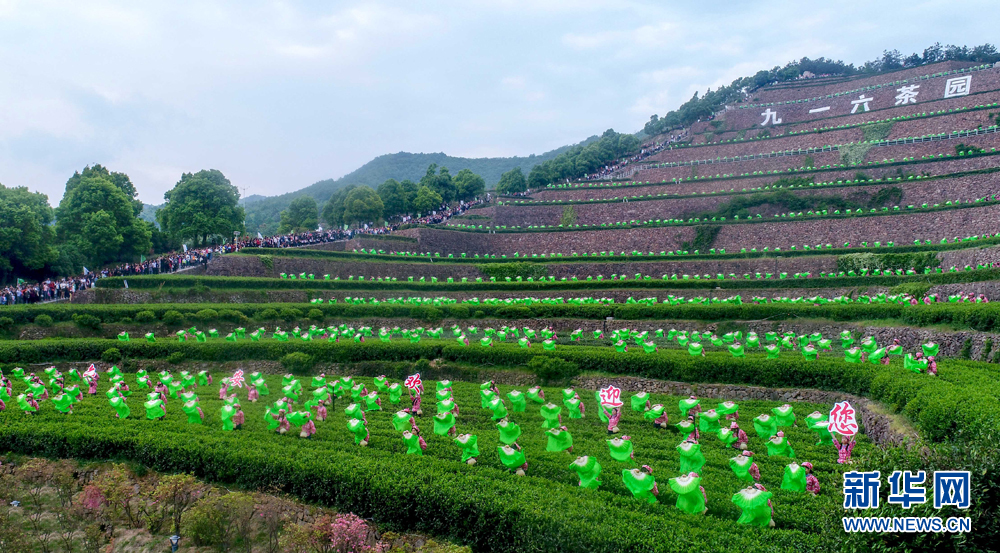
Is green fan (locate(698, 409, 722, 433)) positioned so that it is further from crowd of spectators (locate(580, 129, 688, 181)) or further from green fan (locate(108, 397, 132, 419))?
crowd of spectators (locate(580, 129, 688, 181))

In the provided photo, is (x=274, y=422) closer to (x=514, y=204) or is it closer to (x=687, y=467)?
(x=687, y=467)

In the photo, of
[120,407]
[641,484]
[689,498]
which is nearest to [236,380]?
[120,407]

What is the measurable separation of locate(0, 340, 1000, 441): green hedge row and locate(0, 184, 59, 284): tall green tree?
2106 centimetres

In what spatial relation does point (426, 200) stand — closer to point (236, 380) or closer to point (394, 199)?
point (394, 199)

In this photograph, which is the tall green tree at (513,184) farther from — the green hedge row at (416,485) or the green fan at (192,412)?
the green fan at (192,412)

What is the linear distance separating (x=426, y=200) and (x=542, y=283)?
35.2 m

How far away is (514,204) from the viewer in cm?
6562

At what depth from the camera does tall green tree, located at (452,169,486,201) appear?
3241 inches

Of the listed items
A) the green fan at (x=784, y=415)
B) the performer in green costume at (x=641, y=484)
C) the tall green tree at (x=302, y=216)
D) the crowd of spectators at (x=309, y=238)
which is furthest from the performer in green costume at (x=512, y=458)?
the tall green tree at (x=302, y=216)

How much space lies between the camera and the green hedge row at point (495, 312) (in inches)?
1028

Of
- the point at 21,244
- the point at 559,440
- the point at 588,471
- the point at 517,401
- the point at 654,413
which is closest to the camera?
the point at 588,471

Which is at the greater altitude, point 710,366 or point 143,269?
point 143,269

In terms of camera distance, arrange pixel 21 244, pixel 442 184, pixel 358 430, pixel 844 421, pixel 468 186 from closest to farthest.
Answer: pixel 844 421
pixel 358 430
pixel 21 244
pixel 442 184
pixel 468 186

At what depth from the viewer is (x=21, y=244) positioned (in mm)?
41031
